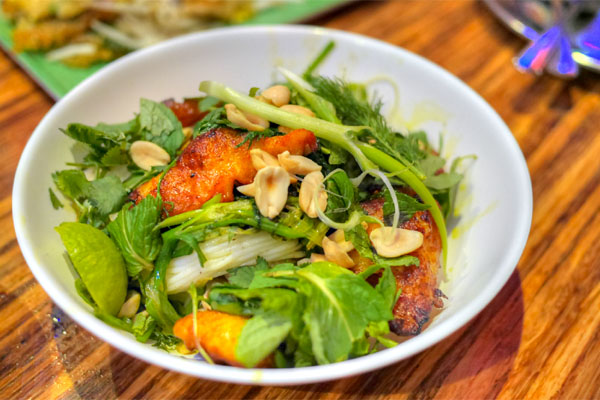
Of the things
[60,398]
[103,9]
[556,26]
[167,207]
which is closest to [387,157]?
[167,207]

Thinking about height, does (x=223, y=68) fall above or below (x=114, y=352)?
above

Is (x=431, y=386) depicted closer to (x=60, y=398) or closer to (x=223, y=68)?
(x=60, y=398)

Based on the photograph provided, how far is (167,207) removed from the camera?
179 centimetres

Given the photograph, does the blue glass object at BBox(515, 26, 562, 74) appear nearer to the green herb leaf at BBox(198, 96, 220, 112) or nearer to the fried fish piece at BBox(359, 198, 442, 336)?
the fried fish piece at BBox(359, 198, 442, 336)

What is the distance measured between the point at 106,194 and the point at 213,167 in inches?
20.9

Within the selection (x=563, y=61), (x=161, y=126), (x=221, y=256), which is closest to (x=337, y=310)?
(x=221, y=256)

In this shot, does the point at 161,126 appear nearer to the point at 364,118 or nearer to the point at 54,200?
the point at 54,200

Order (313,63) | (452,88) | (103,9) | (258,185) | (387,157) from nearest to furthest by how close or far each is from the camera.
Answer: (258,185), (387,157), (452,88), (313,63), (103,9)

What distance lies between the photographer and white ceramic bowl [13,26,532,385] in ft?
4.74

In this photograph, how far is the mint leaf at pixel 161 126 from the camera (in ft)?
6.93

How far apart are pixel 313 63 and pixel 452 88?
2.64ft

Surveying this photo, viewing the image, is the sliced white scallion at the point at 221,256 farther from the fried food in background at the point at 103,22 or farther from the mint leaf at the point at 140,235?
the fried food in background at the point at 103,22

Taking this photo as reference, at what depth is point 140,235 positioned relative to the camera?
5.60 feet

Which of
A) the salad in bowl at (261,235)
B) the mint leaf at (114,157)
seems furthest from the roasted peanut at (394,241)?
the mint leaf at (114,157)
